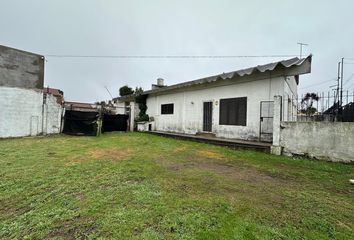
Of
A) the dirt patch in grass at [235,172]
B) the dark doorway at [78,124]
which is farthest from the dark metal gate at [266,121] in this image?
the dark doorway at [78,124]

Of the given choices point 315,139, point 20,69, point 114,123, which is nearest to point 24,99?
point 20,69

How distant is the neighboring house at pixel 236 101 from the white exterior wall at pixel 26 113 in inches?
289

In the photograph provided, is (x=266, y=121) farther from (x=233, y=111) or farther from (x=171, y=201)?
(x=171, y=201)

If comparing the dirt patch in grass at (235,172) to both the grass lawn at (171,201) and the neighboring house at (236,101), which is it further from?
the neighboring house at (236,101)

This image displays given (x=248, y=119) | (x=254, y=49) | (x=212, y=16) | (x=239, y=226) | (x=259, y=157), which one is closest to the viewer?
(x=239, y=226)

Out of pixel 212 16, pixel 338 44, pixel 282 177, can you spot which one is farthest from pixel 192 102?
pixel 338 44

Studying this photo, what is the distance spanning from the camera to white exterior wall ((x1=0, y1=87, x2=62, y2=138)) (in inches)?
397

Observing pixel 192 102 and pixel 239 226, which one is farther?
pixel 192 102

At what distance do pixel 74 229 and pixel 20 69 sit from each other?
1267 cm

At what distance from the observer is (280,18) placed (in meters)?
10.1

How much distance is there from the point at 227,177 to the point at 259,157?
2.64 m

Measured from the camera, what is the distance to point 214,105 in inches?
401

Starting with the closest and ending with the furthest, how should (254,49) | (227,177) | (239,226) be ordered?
(239,226) < (227,177) < (254,49)

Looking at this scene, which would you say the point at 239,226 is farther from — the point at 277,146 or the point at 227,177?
the point at 277,146
